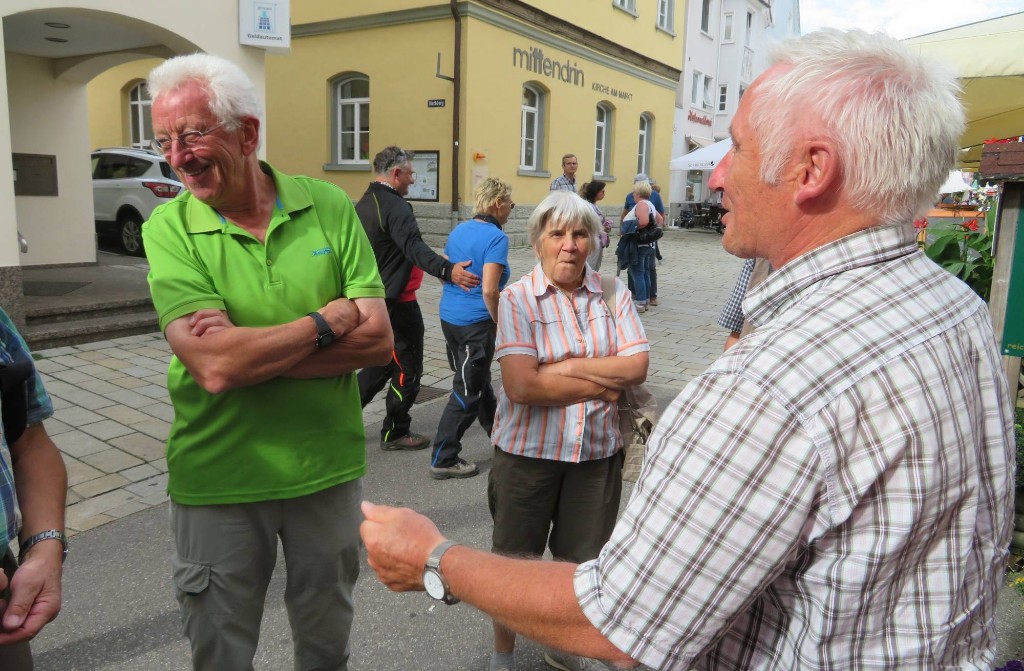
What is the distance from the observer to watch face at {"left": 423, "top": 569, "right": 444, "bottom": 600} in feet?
4.21

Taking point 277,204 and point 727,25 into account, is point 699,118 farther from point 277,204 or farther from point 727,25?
point 277,204

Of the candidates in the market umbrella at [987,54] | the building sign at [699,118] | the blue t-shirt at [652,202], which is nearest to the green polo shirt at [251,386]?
the market umbrella at [987,54]

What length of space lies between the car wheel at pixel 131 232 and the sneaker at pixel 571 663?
467 inches

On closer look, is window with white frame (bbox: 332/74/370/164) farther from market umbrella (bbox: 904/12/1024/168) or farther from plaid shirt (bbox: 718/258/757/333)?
plaid shirt (bbox: 718/258/757/333)

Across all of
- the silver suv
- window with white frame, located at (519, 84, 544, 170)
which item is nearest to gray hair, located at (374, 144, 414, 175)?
the silver suv

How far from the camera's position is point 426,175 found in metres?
15.7

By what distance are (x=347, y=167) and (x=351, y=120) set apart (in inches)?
47.2

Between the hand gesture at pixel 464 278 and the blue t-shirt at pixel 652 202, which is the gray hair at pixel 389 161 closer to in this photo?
the hand gesture at pixel 464 278

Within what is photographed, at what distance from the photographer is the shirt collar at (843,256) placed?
110cm

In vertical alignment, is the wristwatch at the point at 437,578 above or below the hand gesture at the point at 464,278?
below

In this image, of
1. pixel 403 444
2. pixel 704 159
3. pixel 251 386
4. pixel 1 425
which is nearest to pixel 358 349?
pixel 251 386

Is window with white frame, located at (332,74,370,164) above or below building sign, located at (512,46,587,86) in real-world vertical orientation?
below

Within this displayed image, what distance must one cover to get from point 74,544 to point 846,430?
3852mm

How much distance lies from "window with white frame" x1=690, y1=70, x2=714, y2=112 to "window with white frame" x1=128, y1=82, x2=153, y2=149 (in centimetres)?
1852
